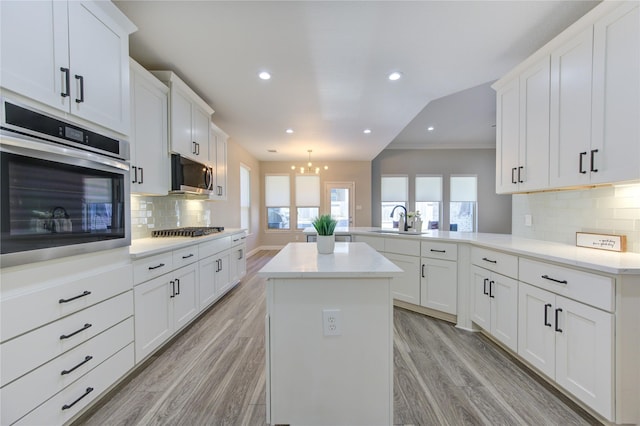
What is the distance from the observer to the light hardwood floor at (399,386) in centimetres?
148

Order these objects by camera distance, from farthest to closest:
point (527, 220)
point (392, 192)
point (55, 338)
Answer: point (392, 192) → point (527, 220) → point (55, 338)

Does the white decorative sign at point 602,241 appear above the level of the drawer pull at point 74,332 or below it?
above

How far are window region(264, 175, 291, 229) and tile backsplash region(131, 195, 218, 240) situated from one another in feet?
12.4

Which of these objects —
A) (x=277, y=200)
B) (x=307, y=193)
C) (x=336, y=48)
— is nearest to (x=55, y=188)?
(x=336, y=48)

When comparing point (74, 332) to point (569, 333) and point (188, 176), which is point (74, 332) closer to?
point (188, 176)

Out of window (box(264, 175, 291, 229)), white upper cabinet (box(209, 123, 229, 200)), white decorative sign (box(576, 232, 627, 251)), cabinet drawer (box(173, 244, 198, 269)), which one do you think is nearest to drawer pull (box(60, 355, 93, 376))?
cabinet drawer (box(173, 244, 198, 269))

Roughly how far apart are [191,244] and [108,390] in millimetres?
1236

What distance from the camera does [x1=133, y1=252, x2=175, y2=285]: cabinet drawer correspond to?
1849 mm

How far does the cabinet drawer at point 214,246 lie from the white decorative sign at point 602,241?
3446 mm

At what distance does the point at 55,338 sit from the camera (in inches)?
50.2

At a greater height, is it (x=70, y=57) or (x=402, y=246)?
(x=70, y=57)

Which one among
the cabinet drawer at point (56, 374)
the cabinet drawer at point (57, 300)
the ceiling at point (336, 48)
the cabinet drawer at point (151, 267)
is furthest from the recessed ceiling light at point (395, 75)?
the cabinet drawer at point (56, 374)

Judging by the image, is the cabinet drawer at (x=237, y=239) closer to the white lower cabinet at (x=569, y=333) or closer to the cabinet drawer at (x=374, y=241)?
the cabinet drawer at (x=374, y=241)

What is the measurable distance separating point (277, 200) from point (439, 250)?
5940 millimetres
